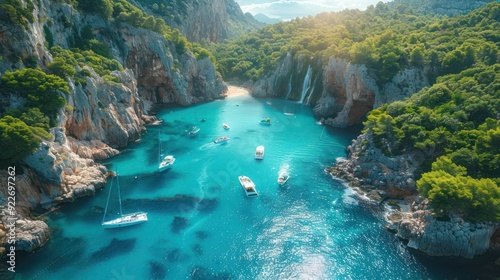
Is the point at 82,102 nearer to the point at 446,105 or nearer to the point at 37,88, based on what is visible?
the point at 37,88

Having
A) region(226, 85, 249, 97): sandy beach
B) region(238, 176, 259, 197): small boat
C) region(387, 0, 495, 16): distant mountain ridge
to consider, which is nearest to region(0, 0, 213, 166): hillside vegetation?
region(238, 176, 259, 197): small boat

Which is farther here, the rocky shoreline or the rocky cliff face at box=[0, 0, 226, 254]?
the rocky cliff face at box=[0, 0, 226, 254]

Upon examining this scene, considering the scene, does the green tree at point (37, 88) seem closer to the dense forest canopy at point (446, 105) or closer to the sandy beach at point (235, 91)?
the dense forest canopy at point (446, 105)

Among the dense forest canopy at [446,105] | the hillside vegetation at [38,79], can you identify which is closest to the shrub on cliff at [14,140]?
the hillside vegetation at [38,79]

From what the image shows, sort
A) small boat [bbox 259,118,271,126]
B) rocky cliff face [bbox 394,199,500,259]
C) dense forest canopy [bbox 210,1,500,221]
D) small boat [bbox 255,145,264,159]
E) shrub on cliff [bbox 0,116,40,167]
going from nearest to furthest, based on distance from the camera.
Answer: rocky cliff face [bbox 394,199,500,259]
dense forest canopy [bbox 210,1,500,221]
shrub on cliff [bbox 0,116,40,167]
small boat [bbox 255,145,264,159]
small boat [bbox 259,118,271,126]

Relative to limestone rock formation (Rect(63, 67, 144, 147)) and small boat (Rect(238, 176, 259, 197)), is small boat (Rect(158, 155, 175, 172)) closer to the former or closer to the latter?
limestone rock formation (Rect(63, 67, 144, 147))

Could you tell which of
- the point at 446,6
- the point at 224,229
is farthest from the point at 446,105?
the point at 446,6
